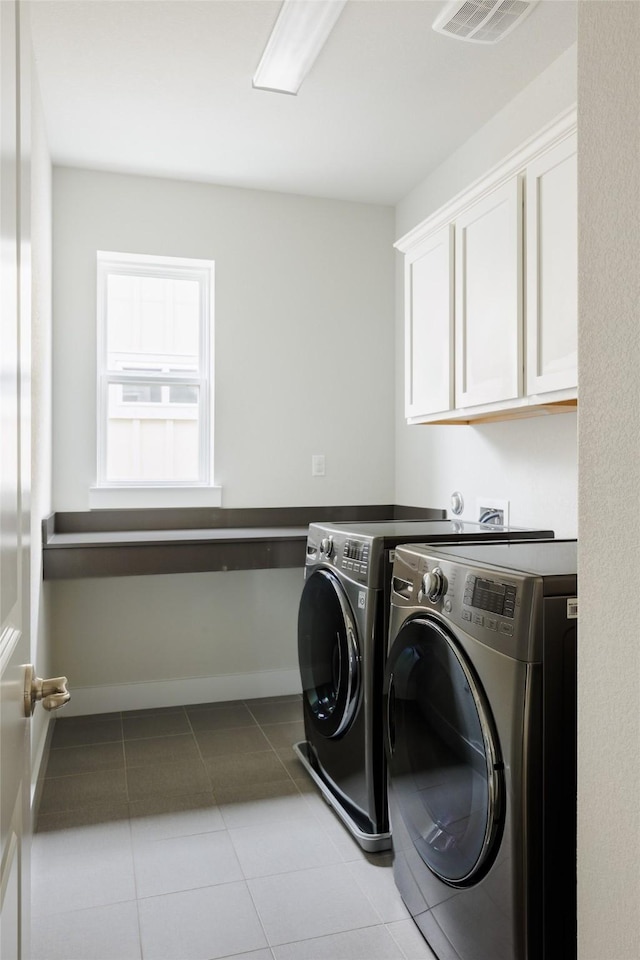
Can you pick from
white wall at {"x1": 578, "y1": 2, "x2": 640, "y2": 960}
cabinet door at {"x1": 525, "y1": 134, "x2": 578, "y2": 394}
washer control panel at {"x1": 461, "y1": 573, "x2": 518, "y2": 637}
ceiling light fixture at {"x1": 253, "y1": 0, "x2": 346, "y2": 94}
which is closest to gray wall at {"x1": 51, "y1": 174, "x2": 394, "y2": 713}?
ceiling light fixture at {"x1": 253, "y1": 0, "x2": 346, "y2": 94}

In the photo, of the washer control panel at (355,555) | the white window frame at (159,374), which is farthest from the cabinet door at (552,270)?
the white window frame at (159,374)

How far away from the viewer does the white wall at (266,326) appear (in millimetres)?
3357

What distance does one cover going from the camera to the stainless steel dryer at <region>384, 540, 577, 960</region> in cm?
135

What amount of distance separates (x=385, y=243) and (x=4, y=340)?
134 inches

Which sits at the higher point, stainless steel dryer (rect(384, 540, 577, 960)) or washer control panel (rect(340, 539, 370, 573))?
washer control panel (rect(340, 539, 370, 573))

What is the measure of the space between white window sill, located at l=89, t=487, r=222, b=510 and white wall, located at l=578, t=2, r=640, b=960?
264 cm

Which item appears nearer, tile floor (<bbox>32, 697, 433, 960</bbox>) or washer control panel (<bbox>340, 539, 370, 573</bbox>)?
tile floor (<bbox>32, 697, 433, 960</bbox>)

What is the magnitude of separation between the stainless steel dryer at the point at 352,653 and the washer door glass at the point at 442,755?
232 millimetres

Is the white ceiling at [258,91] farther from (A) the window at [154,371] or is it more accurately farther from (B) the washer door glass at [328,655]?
(B) the washer door glass at [328,655]

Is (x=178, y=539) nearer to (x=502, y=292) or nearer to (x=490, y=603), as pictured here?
(x=502, y=292)

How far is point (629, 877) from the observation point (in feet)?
3.16

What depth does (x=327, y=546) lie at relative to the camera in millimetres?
2469

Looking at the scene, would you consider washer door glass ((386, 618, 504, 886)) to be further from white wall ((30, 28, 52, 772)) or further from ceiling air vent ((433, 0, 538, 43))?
ceiling air vent ((433, 0, 538, 43))

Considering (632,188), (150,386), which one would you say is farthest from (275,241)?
(632,188)
